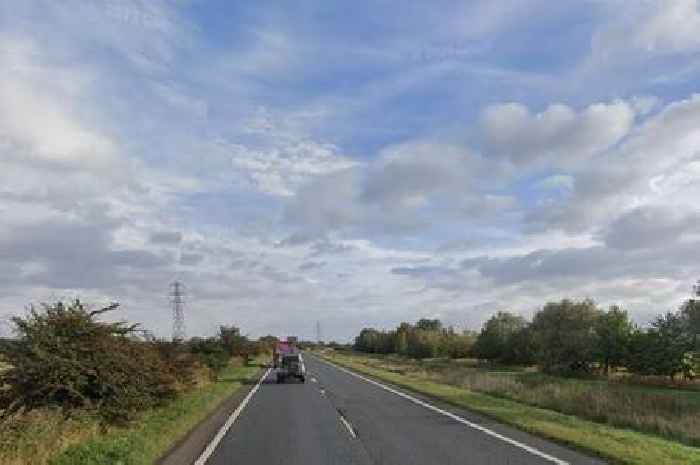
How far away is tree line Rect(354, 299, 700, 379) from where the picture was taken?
2879 inches

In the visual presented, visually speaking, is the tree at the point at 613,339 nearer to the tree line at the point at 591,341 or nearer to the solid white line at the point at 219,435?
the tree line at the point at 591,341

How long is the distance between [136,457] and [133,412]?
6052 millimetres

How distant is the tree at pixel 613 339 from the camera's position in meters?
83.0

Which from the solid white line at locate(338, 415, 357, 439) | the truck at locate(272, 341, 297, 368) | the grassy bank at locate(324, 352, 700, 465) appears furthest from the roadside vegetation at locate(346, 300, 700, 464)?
the truck at locate(272, 341, 297, 368)

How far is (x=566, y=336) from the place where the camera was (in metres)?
92.2

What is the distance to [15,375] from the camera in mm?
17750

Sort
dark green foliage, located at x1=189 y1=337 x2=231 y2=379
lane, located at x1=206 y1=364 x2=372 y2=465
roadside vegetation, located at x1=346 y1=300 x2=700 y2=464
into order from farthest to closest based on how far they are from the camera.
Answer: dark green foliage, located at x1=189 y1=337 x2=231 y2=379
roadside vegetation, located at x1=346 y1=300 x2=700 y2=464
lane, located at x1=206 y1=364 x2=372 y2=465

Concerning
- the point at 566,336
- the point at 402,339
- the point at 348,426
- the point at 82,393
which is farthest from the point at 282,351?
the point at 402,339

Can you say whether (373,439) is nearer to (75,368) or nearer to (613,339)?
(75,368)

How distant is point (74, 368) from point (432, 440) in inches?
299

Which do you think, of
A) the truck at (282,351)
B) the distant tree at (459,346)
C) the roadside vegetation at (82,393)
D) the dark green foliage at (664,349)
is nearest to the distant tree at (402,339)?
the distant tree at (459,346)

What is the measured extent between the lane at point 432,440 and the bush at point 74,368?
17.3 ft

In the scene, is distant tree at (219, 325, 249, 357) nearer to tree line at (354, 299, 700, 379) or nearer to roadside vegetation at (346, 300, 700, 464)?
roadside vegetation at (346, 300, 700, 464)

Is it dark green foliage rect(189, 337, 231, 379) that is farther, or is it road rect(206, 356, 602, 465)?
dark green foliage rect(189, 337, 231, 379)
